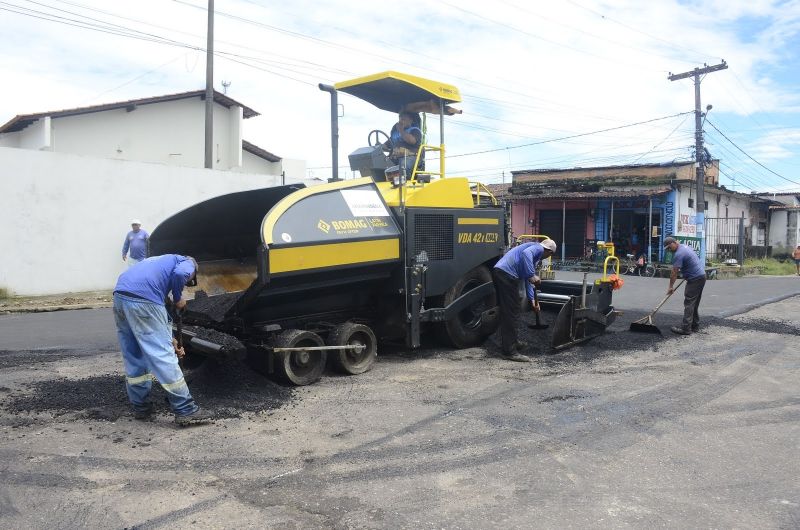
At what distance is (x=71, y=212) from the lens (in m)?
12.6

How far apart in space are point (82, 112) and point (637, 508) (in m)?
18.7

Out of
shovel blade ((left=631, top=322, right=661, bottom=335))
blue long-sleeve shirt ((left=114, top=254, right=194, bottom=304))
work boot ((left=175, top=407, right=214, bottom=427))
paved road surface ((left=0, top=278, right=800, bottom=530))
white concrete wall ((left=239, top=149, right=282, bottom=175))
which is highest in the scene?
white concrete wall ((left=239, top=149, right=282, bottom=175))

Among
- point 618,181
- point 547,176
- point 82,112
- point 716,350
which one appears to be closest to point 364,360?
point 716,350

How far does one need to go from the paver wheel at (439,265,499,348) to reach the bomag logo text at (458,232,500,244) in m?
0.33

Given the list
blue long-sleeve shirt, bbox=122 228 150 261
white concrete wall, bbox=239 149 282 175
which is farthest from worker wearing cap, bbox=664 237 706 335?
white concrete wall, bbox=239 149 282 175

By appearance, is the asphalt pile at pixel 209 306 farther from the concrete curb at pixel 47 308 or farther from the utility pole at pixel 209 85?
the utility pole at pixel 209 85

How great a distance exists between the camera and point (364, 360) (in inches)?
242

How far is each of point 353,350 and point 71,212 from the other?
926 cm

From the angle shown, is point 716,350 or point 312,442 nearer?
point 312,442

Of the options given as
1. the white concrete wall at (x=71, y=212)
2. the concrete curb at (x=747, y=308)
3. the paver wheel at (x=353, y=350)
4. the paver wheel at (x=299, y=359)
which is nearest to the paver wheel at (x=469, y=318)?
the paver wheel at (x=353, y=350)

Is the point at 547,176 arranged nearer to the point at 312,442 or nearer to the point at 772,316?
the point at 772,316

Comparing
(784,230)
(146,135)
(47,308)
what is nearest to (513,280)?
(47,308)

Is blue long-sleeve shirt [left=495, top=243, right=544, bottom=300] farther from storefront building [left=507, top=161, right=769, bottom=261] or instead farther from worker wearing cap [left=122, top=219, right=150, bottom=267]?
storefront building [left=507, top=161, right=769, bottom=261]

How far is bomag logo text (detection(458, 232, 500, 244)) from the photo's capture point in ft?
22.7
